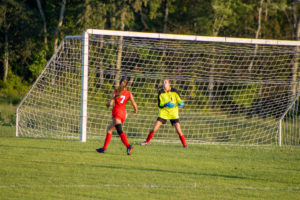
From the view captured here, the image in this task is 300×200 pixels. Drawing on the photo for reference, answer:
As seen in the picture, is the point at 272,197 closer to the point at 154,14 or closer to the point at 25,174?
the point at 25,174

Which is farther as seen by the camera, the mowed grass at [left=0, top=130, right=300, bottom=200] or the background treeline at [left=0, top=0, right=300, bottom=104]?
the background treeline at [left=0, top=0, right=300, bottom=104]

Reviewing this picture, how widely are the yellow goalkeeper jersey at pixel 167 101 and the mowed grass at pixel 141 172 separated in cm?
90

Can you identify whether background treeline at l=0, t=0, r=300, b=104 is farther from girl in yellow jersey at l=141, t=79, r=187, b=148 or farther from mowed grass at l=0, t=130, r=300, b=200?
mowed grass at l=0, t=130, r=300, b=200

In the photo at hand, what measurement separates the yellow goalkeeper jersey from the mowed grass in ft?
2.95

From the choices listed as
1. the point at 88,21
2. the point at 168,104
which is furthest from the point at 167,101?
the point at 88,21

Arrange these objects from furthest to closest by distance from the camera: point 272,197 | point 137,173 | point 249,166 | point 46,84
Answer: point 46,84 < point 249,166 < point 137,173 < point 272,197

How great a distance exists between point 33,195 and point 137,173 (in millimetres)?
2280

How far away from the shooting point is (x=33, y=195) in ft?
18.9

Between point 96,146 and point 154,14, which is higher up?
point 154,14

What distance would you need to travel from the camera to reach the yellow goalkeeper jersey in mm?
11324

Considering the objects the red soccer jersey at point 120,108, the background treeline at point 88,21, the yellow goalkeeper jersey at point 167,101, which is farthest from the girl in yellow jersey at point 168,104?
the background treeline at point 88,21

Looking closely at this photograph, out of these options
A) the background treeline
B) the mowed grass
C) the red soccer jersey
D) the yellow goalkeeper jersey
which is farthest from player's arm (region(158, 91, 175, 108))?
the background treeline

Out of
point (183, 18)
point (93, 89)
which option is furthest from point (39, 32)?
point (93, 89)

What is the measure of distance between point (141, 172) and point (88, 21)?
20810 mm
